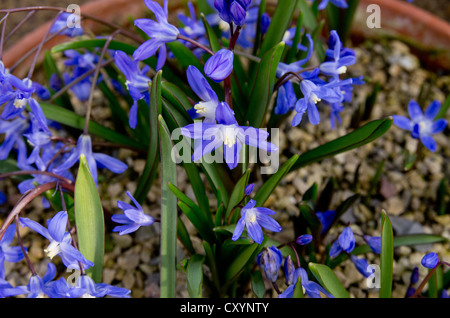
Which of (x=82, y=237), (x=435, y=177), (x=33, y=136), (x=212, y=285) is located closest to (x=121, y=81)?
(x=33, y=136)

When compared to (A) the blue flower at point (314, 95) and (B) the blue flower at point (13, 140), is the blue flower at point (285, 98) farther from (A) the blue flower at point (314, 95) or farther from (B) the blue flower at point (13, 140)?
(B) the blue flower at point (13, 140)

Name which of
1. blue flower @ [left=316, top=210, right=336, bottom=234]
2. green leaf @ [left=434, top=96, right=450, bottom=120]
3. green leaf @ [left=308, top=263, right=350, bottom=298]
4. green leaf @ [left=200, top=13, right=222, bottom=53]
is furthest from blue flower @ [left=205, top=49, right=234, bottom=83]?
green leaf @ [left=434, top=96, right=450, bottom=120]

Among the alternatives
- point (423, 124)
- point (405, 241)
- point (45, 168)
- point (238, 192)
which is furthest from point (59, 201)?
point (423, 124)

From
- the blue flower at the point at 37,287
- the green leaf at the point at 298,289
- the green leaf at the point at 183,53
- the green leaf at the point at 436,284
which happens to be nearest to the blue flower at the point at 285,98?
the green leaf at the point at 183,53

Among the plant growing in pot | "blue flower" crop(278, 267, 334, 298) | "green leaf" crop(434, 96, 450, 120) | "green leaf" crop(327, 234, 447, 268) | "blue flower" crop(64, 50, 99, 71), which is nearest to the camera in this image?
the plant growing in pot

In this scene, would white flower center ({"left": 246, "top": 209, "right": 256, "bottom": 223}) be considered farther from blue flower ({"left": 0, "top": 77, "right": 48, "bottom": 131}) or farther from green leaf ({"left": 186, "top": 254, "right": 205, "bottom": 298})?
blue flower ({"left": 0, "top": 77, "right": 48, "bottom": 131})

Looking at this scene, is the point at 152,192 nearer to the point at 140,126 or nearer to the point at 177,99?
the point at 140,126
